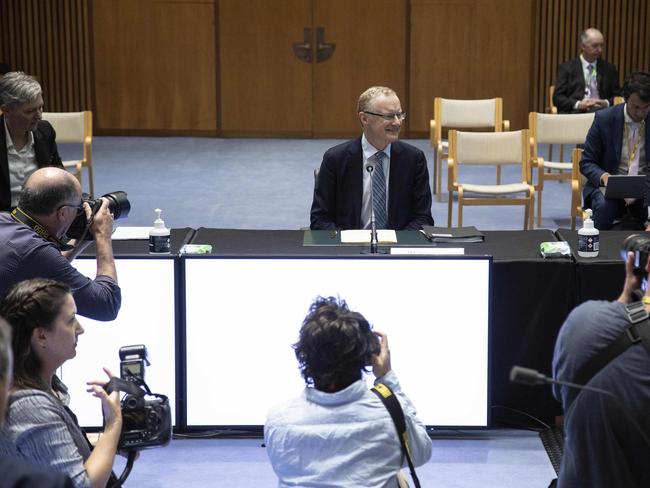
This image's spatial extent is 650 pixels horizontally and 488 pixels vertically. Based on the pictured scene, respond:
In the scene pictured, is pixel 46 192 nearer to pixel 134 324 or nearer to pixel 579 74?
pixel 134 324

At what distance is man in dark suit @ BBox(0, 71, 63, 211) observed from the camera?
5.09 meters

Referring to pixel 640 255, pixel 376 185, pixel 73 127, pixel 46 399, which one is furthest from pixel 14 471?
pixel 73 127

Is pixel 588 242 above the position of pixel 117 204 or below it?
below

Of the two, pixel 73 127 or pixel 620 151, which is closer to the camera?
pixel 620 151


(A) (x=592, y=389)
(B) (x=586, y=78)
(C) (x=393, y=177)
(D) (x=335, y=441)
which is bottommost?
(D) (x=335, y=441)

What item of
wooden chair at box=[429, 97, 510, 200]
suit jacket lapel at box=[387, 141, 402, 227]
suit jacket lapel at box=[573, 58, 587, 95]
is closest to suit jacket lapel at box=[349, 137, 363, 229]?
suit jacket lapel at box=[387, 141, 402, 227]

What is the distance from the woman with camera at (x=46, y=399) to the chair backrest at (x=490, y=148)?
5.56 m

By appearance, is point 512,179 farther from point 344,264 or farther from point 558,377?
point 558,377

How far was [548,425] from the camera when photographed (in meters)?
4.73

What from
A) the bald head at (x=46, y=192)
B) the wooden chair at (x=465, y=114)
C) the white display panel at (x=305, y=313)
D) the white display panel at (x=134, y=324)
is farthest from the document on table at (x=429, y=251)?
the wooden chair at (x=465, y=114)

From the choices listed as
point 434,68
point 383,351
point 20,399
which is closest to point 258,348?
point 383,351

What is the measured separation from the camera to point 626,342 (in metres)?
2.67

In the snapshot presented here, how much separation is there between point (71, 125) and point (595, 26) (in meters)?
6.49

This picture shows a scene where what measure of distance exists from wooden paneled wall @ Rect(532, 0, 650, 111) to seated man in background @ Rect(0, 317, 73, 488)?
465 inches
